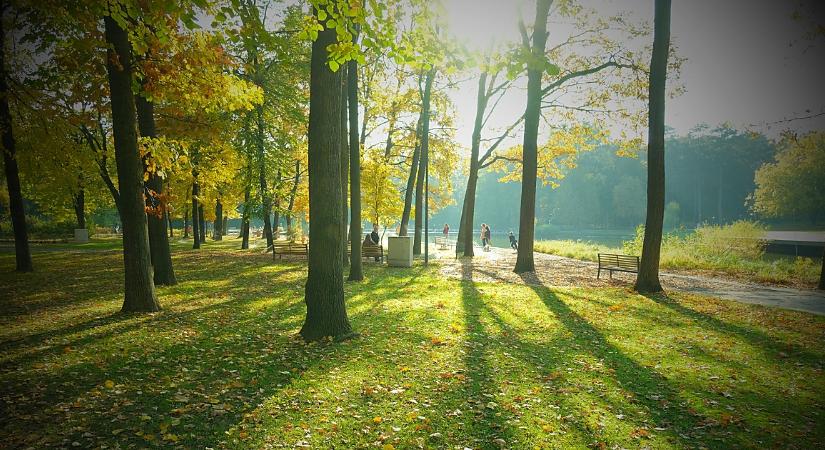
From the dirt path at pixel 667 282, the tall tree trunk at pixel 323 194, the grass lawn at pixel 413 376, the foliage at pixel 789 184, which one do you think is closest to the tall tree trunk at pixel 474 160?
the dirt path at pixel 667 282

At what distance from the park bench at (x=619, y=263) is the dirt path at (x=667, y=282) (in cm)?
36

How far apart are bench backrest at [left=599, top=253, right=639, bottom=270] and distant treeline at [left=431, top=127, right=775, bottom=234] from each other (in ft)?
220

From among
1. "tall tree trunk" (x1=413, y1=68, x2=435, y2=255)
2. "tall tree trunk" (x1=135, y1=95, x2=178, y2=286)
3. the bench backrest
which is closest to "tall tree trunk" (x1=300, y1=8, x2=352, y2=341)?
"tall tree trunk" (x1=135, y1=95, x2=178, y2=286)

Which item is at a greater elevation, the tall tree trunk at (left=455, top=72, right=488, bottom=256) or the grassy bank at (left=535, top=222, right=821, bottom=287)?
the tall tree trunk at (left=455, top=72, right=488, bottom=256)

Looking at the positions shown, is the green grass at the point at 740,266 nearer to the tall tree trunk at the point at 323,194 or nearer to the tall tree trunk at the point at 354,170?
the tall tree trunk at the point at 354,170

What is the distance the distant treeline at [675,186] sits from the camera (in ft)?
273

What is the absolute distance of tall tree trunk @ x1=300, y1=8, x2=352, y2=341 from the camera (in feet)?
20.6

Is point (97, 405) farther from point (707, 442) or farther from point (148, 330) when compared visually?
point (707, 442)

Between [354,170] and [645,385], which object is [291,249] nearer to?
[354,170]

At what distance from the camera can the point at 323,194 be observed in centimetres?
637

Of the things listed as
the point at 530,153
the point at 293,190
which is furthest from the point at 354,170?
the point at 293,190

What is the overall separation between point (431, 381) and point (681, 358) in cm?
395

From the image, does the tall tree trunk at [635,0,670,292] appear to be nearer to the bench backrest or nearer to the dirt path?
the dirt path

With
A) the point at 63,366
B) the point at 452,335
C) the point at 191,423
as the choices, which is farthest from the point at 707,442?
the point at 63,366
